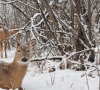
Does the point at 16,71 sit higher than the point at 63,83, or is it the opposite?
the point at 16,71

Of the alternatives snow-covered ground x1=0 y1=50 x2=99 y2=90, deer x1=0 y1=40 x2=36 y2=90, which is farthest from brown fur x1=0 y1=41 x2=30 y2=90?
snow-covered ground x1=0 y1=50 x2=99 y2=90

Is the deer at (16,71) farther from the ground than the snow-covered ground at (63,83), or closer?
farther from the ground

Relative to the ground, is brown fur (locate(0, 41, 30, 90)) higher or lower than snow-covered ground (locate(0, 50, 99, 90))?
higher

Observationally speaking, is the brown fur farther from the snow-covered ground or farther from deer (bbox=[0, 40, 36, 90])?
the snow-covered ground

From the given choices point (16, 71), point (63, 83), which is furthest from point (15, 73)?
point (63, 83)

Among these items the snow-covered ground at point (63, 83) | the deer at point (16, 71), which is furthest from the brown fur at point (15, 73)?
the snow-covered ground at point (63, 83)

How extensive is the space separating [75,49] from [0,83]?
293 centimetres

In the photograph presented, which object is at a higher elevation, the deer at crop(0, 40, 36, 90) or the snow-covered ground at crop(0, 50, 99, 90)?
the deer at crop(0, 40, 36, 90)

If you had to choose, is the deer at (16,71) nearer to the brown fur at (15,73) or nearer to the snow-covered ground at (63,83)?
the brown fur at (15,73)

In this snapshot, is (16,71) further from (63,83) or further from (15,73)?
(63,83)

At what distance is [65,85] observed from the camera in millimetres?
4625

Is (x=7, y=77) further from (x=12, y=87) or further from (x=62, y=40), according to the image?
(x=62, y=40)

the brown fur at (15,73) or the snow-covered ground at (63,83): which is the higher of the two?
the brown fur at (15,73)

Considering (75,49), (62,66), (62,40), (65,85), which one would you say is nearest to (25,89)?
(65,85)
